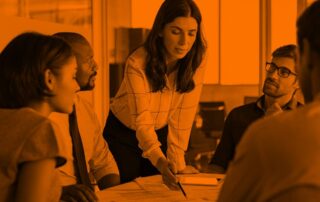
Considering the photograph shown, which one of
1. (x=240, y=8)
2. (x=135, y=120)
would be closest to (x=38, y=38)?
(x=135, y=120)

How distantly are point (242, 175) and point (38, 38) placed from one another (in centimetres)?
74

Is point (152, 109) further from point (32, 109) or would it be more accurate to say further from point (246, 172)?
point (246, 172)

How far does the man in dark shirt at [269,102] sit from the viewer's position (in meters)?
2.38

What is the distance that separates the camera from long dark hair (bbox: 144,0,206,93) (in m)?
2.22

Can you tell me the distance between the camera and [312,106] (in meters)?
0.77

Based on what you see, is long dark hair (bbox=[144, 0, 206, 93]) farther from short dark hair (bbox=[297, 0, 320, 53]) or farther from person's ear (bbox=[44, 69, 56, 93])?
short dark hair (bbox=[297, 0, 320, 53])

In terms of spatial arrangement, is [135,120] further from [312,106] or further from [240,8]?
[240,8]

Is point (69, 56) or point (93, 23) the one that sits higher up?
point (93, 23)

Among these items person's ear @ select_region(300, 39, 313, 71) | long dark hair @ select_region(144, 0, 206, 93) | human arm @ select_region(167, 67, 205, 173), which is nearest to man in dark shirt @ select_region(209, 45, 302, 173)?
human arm @ select_region(167, 67, 205, 173)

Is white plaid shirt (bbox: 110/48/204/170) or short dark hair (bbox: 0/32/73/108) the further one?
white plaid shirt (bbox: 110/48/204/170)

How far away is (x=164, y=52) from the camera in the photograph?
230 cm

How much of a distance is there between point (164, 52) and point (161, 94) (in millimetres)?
196

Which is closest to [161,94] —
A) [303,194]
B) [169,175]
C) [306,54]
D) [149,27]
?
[169,175]

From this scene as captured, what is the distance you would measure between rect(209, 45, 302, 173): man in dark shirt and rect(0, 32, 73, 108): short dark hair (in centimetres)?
125
